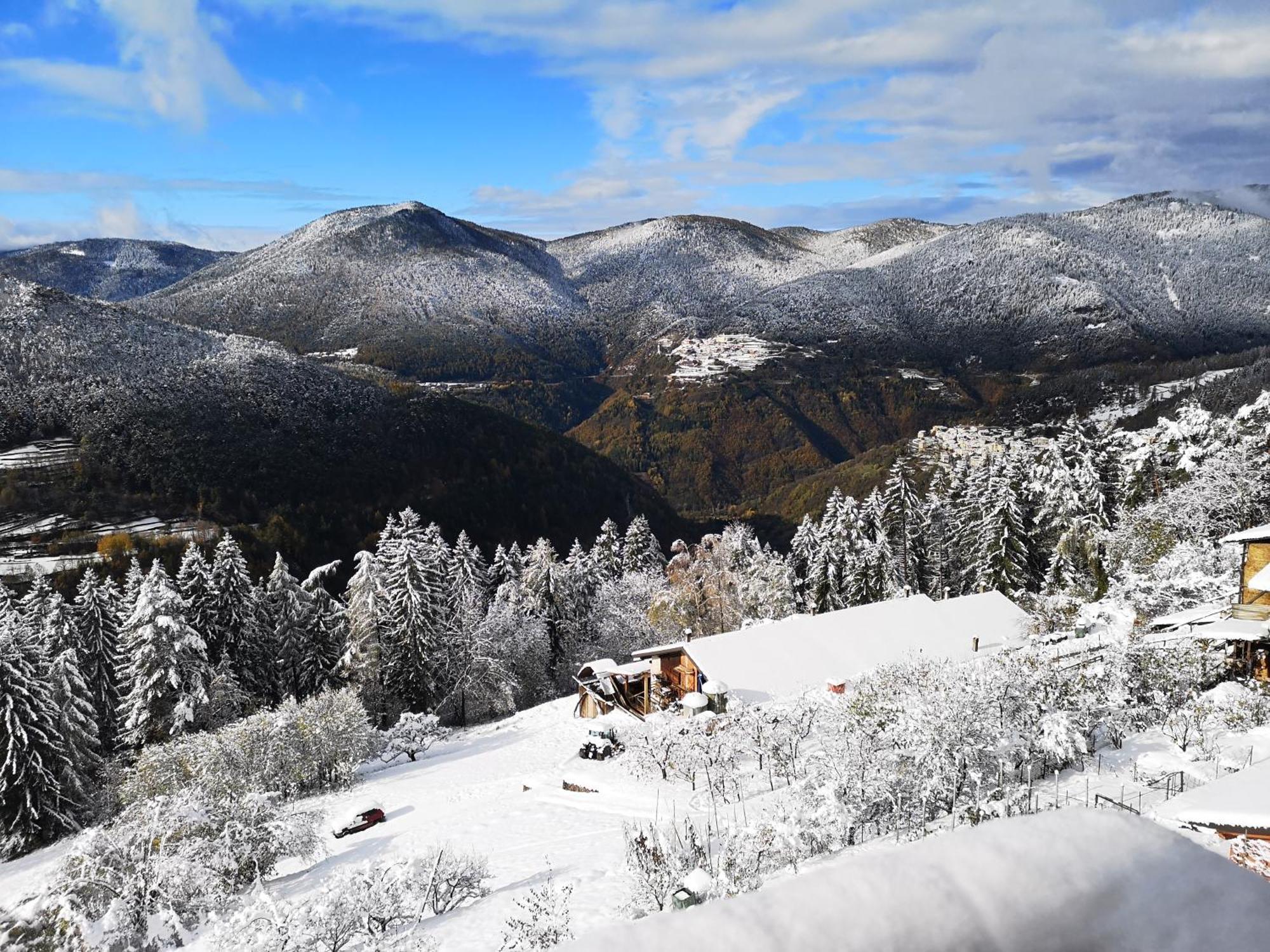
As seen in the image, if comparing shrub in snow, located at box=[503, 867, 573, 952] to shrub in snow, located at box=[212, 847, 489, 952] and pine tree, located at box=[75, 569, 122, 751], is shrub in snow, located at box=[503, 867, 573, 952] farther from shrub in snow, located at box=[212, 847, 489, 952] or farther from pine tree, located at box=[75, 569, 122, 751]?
pine tree, located at box=[75, 569, 122, 751]

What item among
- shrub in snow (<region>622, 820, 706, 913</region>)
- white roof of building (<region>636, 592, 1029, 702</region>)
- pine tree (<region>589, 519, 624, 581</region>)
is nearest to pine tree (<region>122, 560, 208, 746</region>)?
white roof of building (<region>636, 592, 1029, 702</region>)

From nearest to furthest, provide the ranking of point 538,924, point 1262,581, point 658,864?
point 538,924
point 658,864
point 1262,581

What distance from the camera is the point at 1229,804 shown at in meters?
10.4

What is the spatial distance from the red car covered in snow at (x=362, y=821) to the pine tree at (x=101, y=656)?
20.7m

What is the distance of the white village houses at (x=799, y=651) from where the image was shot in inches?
1171

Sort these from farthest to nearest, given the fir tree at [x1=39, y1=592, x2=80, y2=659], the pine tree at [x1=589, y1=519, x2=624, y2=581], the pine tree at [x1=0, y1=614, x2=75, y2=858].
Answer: the pine tree at [x1=589, y1=519, x2=624, y2=581], the fir tree at [x1=39, y1=592, x2=80, y2=659], the pine tree at [x1=0, y1=614, x2=75, y2=858]

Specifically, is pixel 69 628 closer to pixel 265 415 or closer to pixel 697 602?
pixel 697 602

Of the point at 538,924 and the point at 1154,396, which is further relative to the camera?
the point at 1154,396

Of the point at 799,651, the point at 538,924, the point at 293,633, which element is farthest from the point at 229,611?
the point at 538,924

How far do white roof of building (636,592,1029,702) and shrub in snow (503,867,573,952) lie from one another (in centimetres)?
1498

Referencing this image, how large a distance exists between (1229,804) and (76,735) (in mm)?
38107

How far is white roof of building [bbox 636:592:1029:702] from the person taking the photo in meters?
29.7

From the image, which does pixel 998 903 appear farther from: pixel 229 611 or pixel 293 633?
pixel 293 633

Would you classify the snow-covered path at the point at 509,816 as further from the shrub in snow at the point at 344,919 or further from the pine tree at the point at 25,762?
the pine tree at the point at 25,762
